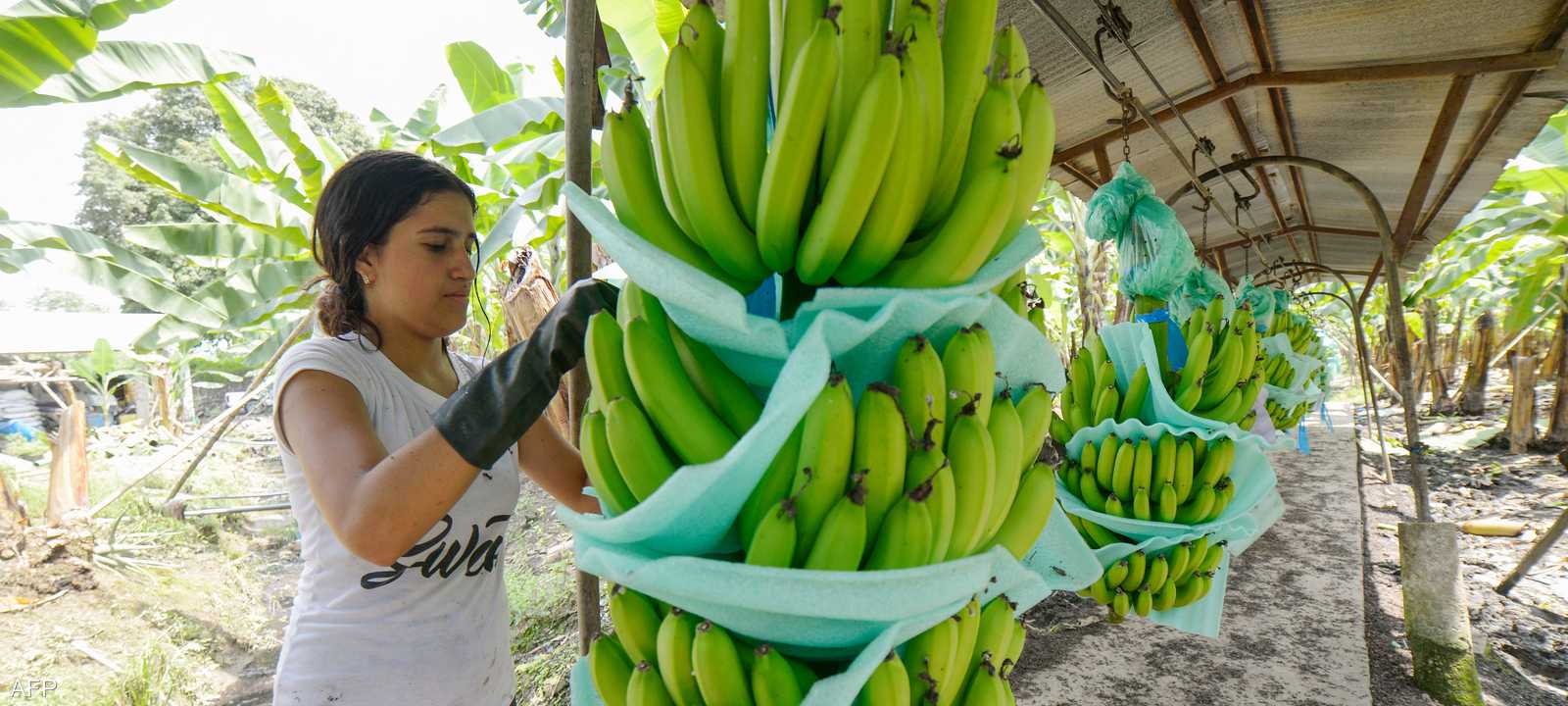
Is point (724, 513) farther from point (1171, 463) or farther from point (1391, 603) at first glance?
point (1391, 603)

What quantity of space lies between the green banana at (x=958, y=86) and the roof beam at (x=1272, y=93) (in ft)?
7.11

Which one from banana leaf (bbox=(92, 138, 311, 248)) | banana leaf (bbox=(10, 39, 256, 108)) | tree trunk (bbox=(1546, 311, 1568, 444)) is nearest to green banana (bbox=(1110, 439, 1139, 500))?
banana leaf (bbox=(10, 39, 256, 108))

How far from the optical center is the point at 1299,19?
244cm

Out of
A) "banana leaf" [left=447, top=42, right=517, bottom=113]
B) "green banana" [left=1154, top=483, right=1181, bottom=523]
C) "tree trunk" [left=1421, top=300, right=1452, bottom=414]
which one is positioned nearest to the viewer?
"green banana" [left=1154, top=483, right=1181, bottom=523]

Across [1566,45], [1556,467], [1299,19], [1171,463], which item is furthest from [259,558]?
[1556,467]

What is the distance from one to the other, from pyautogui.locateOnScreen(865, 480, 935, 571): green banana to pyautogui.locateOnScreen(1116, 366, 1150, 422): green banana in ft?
7.20

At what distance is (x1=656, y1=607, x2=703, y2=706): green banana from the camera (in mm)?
700

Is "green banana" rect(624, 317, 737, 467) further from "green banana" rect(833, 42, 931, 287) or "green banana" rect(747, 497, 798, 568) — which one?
"green banana" rect(833, 42, 931, 287)

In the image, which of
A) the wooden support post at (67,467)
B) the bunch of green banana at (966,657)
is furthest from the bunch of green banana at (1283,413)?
the wooden support post at (67,467)

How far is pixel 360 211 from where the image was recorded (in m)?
1.37

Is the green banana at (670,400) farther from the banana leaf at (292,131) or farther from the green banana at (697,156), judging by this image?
the banana leaf at (292,131)

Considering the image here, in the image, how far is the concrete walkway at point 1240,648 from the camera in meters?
2.91

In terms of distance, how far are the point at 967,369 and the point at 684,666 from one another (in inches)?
17.5

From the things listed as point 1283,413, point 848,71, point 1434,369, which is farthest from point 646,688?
point 1434,369
